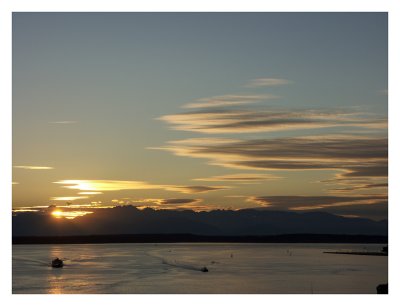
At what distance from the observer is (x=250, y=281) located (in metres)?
65.4
